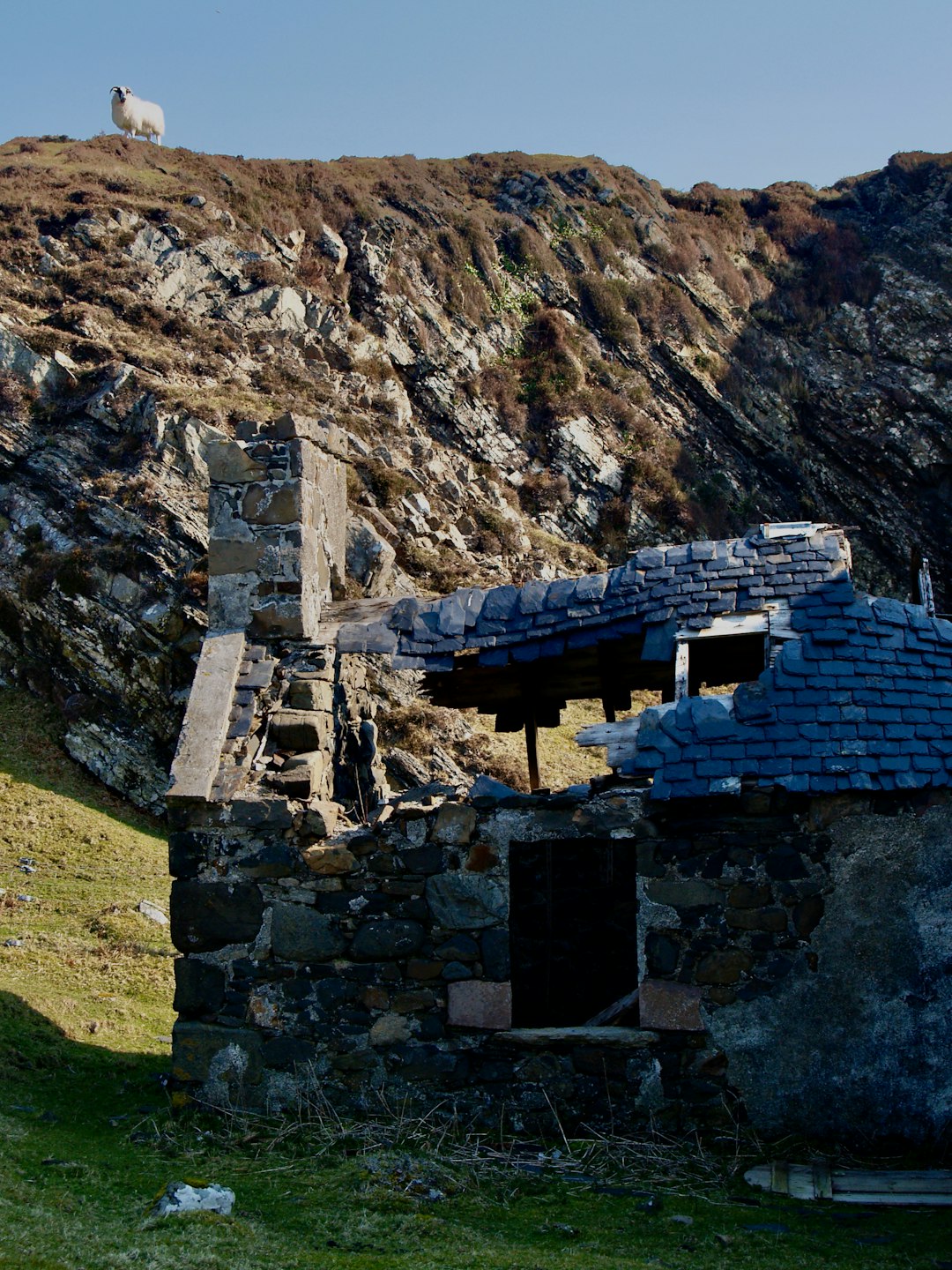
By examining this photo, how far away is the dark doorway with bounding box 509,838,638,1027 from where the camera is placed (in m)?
10.9

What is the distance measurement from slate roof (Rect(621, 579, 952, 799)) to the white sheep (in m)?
32.7

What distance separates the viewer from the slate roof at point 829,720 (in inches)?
305

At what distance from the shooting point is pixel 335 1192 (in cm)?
648

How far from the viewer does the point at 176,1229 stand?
5645 mm

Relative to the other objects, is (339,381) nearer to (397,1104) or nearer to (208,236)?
(208,236)

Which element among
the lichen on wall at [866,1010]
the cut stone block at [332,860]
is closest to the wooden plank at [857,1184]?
the lichen on wall at [866,1010]

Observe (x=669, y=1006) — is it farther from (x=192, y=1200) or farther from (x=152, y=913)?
(x=152, y=913)

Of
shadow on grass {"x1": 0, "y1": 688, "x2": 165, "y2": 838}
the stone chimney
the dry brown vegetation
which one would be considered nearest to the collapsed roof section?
the stone chimney

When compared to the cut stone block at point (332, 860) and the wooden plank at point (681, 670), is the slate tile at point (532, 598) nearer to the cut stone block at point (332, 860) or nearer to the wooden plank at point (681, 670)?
the wooden plank at point (681, 670)

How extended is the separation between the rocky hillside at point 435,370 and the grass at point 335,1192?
9570 mm

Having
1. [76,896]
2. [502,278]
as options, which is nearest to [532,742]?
[76,896]

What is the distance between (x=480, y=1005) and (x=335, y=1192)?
68.7 inches

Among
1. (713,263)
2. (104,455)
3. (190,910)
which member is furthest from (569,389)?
(190,910)

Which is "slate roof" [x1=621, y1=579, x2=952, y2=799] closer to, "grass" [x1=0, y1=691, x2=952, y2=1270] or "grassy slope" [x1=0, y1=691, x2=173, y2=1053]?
"grass" [x1=0, y1=691, x2=952, y2=1270]
